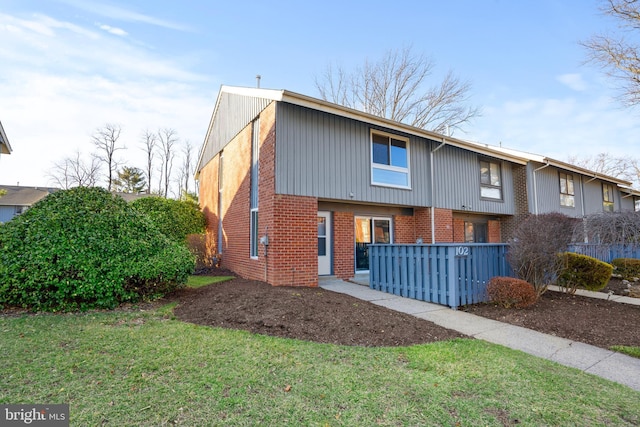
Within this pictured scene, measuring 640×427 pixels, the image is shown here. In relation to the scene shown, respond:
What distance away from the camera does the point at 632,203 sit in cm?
2384

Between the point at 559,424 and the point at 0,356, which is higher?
the point at 0,356

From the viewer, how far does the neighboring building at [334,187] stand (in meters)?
8.41

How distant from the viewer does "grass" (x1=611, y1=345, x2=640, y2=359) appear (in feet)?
14.1

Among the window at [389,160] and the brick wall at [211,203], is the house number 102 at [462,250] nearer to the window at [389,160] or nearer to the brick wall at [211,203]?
the window at [389,160]

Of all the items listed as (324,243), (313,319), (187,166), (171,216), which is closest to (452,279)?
(313,319)

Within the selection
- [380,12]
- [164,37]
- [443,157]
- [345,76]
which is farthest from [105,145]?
[443,157]

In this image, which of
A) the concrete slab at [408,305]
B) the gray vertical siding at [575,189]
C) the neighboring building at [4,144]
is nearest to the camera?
the concrete slab at [408,305]

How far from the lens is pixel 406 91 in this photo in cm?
2395

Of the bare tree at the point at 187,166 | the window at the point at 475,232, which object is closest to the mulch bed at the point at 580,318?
the window at the point at 475,232

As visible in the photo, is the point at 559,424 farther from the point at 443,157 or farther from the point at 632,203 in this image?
the point at 632,203

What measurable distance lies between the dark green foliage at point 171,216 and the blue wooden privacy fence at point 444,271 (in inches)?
346

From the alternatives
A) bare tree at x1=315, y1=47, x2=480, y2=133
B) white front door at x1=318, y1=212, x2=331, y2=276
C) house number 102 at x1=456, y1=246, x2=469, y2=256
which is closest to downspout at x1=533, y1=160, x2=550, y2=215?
house number 102 at x1=456, y1=246, x2=469, y2=256

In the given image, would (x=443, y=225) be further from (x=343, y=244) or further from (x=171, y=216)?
(x=171, y=216)

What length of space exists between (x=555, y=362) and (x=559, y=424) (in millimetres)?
1793
